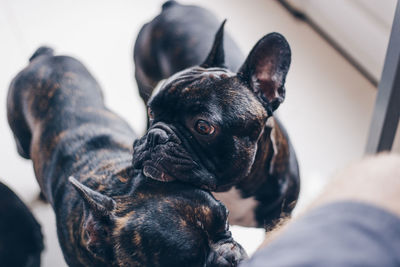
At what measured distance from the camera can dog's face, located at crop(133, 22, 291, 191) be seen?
1.17 m

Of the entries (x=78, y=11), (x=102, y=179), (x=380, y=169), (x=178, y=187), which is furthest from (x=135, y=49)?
(x=380, y=169)

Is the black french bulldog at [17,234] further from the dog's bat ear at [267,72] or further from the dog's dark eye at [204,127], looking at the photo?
the dog's bat ear at [267,72]

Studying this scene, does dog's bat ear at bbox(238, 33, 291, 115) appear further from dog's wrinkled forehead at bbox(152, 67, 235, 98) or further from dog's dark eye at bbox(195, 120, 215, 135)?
dog's dark eye at bbox(195, 120, 215, 135)

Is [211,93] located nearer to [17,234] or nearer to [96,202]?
[96,202]

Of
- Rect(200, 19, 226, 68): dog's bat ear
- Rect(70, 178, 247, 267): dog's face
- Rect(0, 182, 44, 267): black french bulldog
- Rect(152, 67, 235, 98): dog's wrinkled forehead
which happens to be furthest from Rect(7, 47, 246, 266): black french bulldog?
Rect(200, 19, 226, 68): dog's bat ear

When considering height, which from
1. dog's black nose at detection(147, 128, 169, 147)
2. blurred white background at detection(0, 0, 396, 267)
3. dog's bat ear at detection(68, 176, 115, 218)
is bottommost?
blurred white background at detection(0, 0, 396, 267)

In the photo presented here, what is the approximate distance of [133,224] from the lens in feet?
3.51

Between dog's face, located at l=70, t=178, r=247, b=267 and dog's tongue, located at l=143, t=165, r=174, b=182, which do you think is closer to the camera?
dog's face, located at l=70, t=178, r=247, b=267

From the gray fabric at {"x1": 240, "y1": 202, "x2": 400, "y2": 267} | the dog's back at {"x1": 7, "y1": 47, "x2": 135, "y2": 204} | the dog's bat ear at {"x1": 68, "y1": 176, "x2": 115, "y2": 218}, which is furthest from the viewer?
the dog's back at {"x1": 7, "y1": 47, "x2": 135, "y2": 204}

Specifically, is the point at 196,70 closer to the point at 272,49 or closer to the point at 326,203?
the point at 272,49

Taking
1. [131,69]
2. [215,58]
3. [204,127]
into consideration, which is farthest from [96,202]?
[131,69]

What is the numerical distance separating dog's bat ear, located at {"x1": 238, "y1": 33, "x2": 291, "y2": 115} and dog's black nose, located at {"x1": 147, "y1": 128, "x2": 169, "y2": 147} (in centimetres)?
24

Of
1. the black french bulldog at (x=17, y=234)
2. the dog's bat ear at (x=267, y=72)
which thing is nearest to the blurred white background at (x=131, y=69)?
the black french bulldog at (x=17, y=234)

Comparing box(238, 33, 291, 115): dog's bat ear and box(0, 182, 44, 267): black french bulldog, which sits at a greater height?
box(238, 33, 291, 115): dog's bat ear
